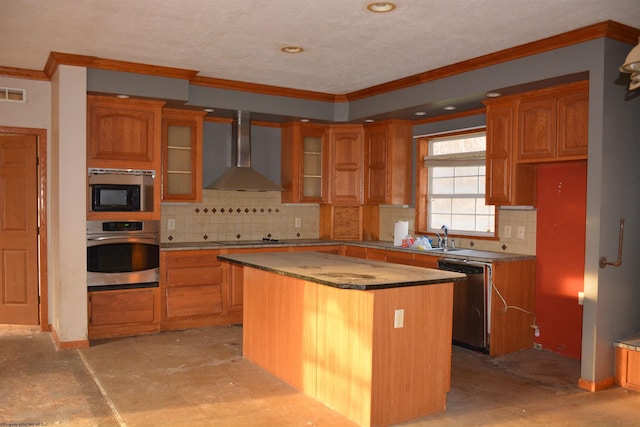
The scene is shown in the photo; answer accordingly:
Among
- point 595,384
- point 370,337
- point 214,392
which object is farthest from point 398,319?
point 595,384

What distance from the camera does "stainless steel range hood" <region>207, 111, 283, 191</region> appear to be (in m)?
6.07

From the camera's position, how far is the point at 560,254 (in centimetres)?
487

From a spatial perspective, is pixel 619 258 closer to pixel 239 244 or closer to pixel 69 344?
pixel 239 244

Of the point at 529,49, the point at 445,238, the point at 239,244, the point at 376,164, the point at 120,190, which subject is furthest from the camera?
the point at 376,164

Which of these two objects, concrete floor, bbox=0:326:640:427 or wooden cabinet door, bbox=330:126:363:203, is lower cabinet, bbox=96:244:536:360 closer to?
concrete floor, bbox=0:326:640:427

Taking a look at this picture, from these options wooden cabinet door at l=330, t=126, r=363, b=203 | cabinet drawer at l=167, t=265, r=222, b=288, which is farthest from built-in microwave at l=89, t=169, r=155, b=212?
wooden cabinet door at l=330, t=126, r=363, b=203

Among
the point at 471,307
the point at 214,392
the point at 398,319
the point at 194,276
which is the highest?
the point at 398,319

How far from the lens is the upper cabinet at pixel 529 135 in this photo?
14.0 feet

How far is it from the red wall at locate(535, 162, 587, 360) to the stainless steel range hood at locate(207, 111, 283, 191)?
2.92 m

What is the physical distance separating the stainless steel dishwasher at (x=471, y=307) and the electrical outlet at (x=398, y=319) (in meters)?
1.75

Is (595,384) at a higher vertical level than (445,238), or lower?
lower

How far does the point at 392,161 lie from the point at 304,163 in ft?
3.56

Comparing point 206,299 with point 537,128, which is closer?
point 537,128

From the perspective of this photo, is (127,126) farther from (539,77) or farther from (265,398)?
(539,77)
